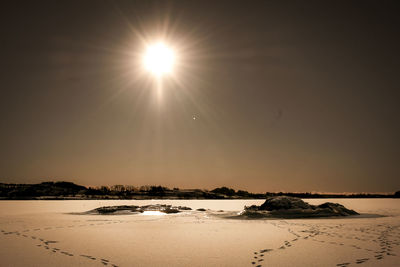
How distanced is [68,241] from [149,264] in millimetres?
5193

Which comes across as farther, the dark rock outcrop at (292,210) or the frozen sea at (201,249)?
the dark rock outcrop at (292,210)

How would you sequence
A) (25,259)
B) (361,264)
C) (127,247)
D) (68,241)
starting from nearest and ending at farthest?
(361,264) → (25,259) → (127,247) → (68,241)

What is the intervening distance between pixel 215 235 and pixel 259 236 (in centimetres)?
177

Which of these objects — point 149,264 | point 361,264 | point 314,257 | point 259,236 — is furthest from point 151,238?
point 361,264

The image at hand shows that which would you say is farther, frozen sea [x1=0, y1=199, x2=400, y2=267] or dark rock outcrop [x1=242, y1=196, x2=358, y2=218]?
dark rock outcrop [x1=242, y1=196, x2=358, y2=218]

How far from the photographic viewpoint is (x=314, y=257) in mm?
9328

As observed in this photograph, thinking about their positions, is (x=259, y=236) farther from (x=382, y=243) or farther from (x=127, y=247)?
(x=127, y=247)

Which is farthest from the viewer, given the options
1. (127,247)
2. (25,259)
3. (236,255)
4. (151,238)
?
(151,238)

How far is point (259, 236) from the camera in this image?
45.6 feet

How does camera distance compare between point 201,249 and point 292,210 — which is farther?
point 292,210

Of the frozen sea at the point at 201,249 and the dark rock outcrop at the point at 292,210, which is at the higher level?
Result: the dark rock outcrop at the point at 292,210

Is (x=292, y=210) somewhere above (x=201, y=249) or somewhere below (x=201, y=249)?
above

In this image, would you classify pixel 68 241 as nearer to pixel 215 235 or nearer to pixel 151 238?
pixel 151 238

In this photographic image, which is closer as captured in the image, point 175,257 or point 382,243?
point 175,257
